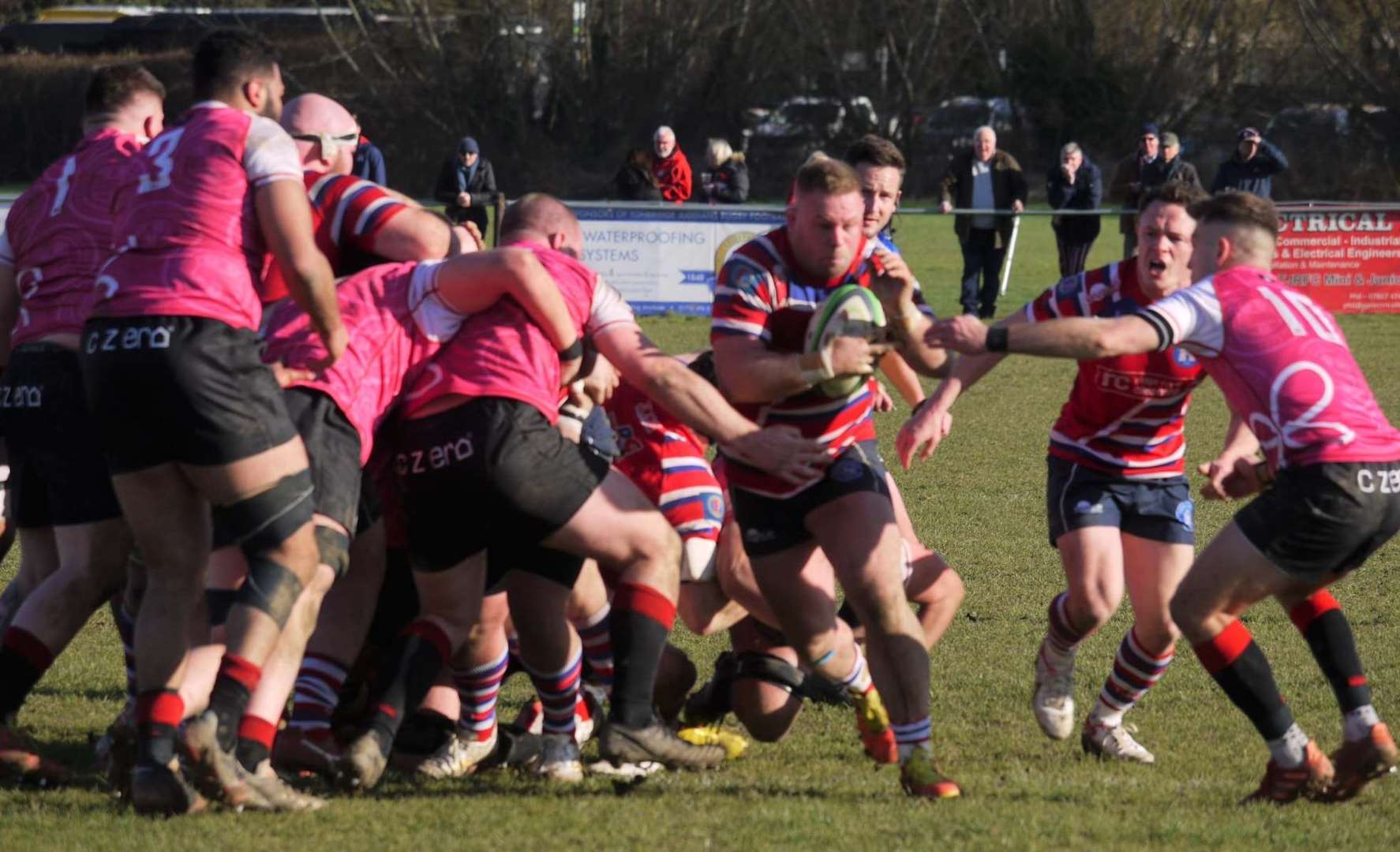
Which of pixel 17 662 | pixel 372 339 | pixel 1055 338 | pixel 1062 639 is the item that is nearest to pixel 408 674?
pixel 372 339

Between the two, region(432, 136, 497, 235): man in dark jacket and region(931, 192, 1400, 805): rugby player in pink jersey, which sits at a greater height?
region(931, 192, 1400, 805): rugby player in pink jersey

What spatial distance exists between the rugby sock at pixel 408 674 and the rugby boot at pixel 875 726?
1.20 meters

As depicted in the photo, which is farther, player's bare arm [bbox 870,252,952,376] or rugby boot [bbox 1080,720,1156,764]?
rugby boot [bbox 1080,720,1156,764]

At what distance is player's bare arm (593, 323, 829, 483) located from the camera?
4641 millimetres

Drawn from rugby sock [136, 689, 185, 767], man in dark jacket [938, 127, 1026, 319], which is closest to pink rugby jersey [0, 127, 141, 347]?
rugby sock [136, 689, 185, 767]

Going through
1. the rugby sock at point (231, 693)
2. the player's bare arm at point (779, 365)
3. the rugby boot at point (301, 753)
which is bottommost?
the rugby boot at point (301, 753)

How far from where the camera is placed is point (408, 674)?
15.6 ft

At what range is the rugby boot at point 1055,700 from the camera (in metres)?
5.42

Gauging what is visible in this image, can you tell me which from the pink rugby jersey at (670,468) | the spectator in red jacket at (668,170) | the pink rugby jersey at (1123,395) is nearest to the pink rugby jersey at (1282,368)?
the pink rugby jersey at (1123,395)

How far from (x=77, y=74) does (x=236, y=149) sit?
36.4 m

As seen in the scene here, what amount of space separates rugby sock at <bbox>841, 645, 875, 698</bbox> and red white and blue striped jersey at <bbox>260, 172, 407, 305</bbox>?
5.96 feet

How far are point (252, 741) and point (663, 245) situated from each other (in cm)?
1280

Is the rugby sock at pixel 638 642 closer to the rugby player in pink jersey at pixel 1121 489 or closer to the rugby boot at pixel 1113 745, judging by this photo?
the rugby player in pink jersey at pixel 1121 489

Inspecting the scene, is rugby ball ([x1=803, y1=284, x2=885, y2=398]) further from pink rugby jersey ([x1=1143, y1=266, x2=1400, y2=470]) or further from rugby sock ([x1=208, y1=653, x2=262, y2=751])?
rugby sock ([x1=208, y1=653, x2=262, y2=751])
